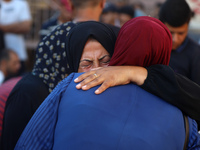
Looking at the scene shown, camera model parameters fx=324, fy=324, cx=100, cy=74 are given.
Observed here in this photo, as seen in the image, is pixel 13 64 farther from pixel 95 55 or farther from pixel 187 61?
pixel 95 55

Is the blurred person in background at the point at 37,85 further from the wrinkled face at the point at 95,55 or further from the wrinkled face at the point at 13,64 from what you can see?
the wrinkled face at the point at 13,64

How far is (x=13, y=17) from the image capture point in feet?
17.8

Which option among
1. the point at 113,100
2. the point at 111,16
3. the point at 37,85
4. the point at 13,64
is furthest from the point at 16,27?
the point at 113,100

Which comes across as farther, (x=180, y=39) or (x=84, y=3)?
(x=180, y=39)

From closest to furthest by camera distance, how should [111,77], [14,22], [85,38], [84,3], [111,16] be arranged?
[111,77] < [85,38] < [84,3] < [14,22] < [111,16]

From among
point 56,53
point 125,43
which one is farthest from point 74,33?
point 125,43

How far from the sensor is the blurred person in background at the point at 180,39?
2.94 m

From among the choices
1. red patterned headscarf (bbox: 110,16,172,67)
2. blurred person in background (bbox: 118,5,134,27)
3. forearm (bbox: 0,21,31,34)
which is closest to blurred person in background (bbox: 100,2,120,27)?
blurred person in background (bbox: 118,5,134,27)

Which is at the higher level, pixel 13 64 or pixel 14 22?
pixel 14 22

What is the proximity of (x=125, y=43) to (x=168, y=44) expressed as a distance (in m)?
0.27

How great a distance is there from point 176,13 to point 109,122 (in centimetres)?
185

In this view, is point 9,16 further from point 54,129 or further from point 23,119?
point 54,129

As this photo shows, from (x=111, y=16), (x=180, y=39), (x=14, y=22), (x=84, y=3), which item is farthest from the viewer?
(x=111, y=16)

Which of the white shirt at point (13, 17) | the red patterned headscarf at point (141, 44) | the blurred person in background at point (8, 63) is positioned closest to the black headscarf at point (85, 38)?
the red patterned headscarf at point (141, 44)
